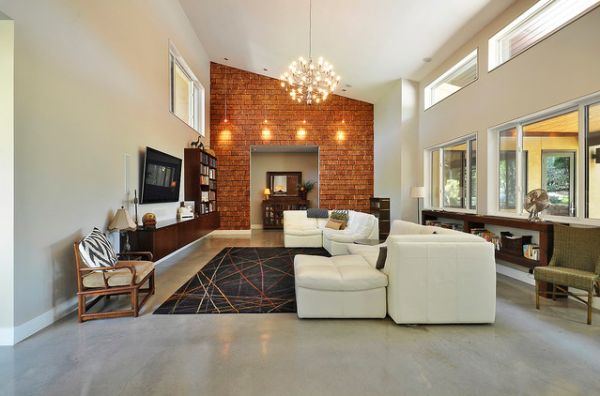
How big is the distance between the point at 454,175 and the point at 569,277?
3.46m

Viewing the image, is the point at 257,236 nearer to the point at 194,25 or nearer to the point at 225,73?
the point at 225,73

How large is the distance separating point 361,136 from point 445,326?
668cm

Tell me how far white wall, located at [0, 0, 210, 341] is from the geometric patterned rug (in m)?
1.10

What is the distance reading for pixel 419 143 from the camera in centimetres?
672

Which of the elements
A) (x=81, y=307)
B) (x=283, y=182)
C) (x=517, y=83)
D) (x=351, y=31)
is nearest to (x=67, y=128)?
(x=81, y=307)

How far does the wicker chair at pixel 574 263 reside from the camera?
267 centimetres

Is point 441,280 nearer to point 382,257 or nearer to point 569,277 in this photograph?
point 382,257

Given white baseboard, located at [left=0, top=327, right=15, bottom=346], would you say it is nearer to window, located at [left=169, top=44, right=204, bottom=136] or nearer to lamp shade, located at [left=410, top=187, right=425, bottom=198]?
window, located at [left=169, top=44, right=204, bottom=136]

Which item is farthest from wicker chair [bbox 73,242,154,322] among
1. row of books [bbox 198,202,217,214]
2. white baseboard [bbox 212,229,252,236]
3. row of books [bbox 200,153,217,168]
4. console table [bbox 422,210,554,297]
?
white baseboard [bbox 212,229,252,236]

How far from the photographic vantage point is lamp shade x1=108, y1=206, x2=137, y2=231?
3420 millimetres

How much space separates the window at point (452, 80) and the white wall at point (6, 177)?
20.1 ft

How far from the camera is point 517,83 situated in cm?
403

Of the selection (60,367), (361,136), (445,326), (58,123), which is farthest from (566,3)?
(60,367)

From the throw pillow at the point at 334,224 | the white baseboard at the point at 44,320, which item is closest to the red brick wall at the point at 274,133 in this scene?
the throw pillow at the point at 334,224
